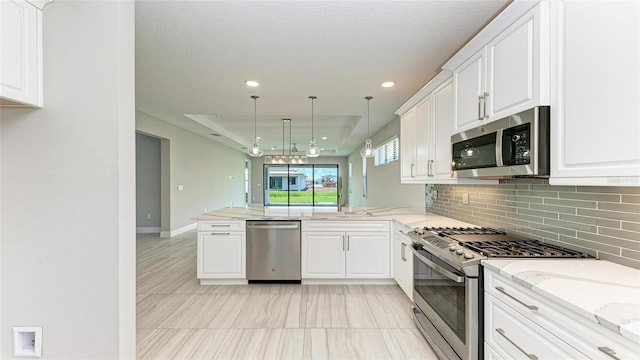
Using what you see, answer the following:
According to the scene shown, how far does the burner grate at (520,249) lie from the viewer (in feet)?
5.07

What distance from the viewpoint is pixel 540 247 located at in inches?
67.9

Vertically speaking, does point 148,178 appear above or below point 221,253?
above

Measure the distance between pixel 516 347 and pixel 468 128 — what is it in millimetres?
1417

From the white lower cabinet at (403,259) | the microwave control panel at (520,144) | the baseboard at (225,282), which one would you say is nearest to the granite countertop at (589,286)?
the microwave control panel at (520,144)

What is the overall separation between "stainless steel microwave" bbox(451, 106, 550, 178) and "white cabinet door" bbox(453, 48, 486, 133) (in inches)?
3.8

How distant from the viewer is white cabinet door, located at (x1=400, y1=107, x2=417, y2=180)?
324 centimetres

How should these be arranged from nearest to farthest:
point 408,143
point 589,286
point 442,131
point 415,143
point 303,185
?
point 589,286, point 442,131, point 415,143, point 408,143, point 303,185

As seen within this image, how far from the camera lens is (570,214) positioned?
166cm

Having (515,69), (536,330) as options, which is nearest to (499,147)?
(515,69)

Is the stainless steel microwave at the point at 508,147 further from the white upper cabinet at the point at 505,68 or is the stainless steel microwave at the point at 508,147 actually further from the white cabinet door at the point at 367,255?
the white cabinet door at the point at 367,255

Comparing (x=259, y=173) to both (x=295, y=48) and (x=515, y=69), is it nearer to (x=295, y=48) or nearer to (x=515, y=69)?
(x=295, y=48)

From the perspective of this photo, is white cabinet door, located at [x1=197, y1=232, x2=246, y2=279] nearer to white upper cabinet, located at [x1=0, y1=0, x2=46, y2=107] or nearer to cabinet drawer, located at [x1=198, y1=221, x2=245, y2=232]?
cabinet drawer, located at [x1=198, y1=221, x2=245, y2=232]

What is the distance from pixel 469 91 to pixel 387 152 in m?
3.73

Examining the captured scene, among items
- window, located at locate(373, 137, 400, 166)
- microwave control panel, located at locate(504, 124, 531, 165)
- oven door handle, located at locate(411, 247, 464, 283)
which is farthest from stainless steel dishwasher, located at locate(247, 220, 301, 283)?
window, located at locate(373, 137, 400, 166)
